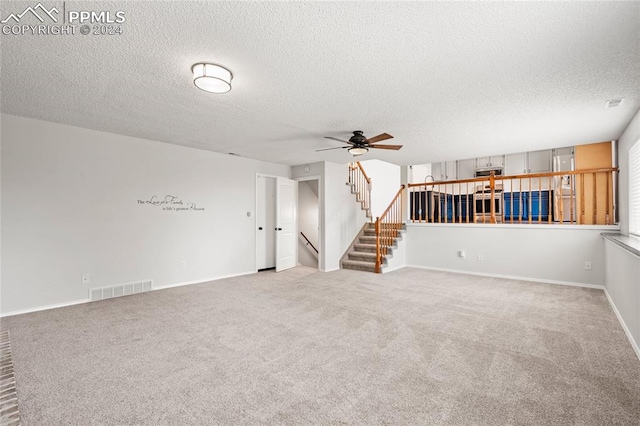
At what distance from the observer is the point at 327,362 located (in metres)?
2.52

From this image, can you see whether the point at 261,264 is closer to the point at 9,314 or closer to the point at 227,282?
the point at 227,282

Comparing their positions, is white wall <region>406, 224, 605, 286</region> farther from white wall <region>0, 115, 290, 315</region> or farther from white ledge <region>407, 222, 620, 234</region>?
white wall <region>0, 115, 290, 315</region>

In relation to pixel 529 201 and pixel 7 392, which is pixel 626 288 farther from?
pixel 7 392

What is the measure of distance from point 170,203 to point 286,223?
262 centimetres

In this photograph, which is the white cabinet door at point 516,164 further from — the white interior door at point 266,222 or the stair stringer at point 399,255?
the white interior door at point 266,222

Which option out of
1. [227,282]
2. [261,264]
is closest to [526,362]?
[227,282]

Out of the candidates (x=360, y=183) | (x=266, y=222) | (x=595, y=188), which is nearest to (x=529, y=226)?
(x=595, y=188)

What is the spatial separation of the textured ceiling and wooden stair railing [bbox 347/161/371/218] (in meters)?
3.30

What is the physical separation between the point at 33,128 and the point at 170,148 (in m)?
1.75

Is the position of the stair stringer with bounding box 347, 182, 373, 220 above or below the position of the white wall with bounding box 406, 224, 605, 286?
above

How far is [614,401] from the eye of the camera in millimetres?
1988

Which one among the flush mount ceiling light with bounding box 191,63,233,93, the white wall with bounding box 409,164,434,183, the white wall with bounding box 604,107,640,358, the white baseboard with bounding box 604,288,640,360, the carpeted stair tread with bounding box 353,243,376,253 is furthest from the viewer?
the white wall with bounding box 409,164,434,183

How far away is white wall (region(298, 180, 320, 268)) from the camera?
8.19m

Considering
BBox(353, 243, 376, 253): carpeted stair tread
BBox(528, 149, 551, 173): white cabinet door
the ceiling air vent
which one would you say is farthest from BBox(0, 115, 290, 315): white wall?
BBox(528, 149, 551, 173): white cabinet door
